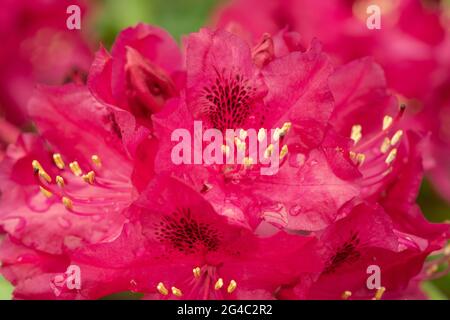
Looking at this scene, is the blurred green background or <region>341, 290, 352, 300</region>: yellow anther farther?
the blurred green background

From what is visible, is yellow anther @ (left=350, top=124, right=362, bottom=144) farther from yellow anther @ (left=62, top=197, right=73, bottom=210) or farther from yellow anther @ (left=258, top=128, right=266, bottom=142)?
yellow anther @ (left=62, top=197, right=73, bottom=210)

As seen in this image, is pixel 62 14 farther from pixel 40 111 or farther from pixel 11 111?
pixel 40 111

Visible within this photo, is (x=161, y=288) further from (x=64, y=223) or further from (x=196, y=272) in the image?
(x=64, y=223)

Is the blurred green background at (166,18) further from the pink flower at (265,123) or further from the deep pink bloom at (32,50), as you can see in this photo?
the pink flower at (265,123)

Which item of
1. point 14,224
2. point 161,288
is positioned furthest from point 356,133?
point 14,224

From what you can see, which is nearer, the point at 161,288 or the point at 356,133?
the point at 161,288

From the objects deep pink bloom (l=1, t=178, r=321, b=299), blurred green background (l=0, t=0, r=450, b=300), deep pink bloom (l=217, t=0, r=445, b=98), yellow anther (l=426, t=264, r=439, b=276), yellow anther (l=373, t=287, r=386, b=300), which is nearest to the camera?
deep pink bloom (l=1, t=178, r=321, b=299)

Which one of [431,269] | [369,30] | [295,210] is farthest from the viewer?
[369,30]

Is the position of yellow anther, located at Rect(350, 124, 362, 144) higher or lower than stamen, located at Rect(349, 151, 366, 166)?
higher

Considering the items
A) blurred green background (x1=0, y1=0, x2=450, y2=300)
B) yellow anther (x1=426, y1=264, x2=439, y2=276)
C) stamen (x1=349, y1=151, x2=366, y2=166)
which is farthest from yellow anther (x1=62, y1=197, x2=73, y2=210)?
blurred green background (x1=0, y1=0, x2=450, y2=300)
